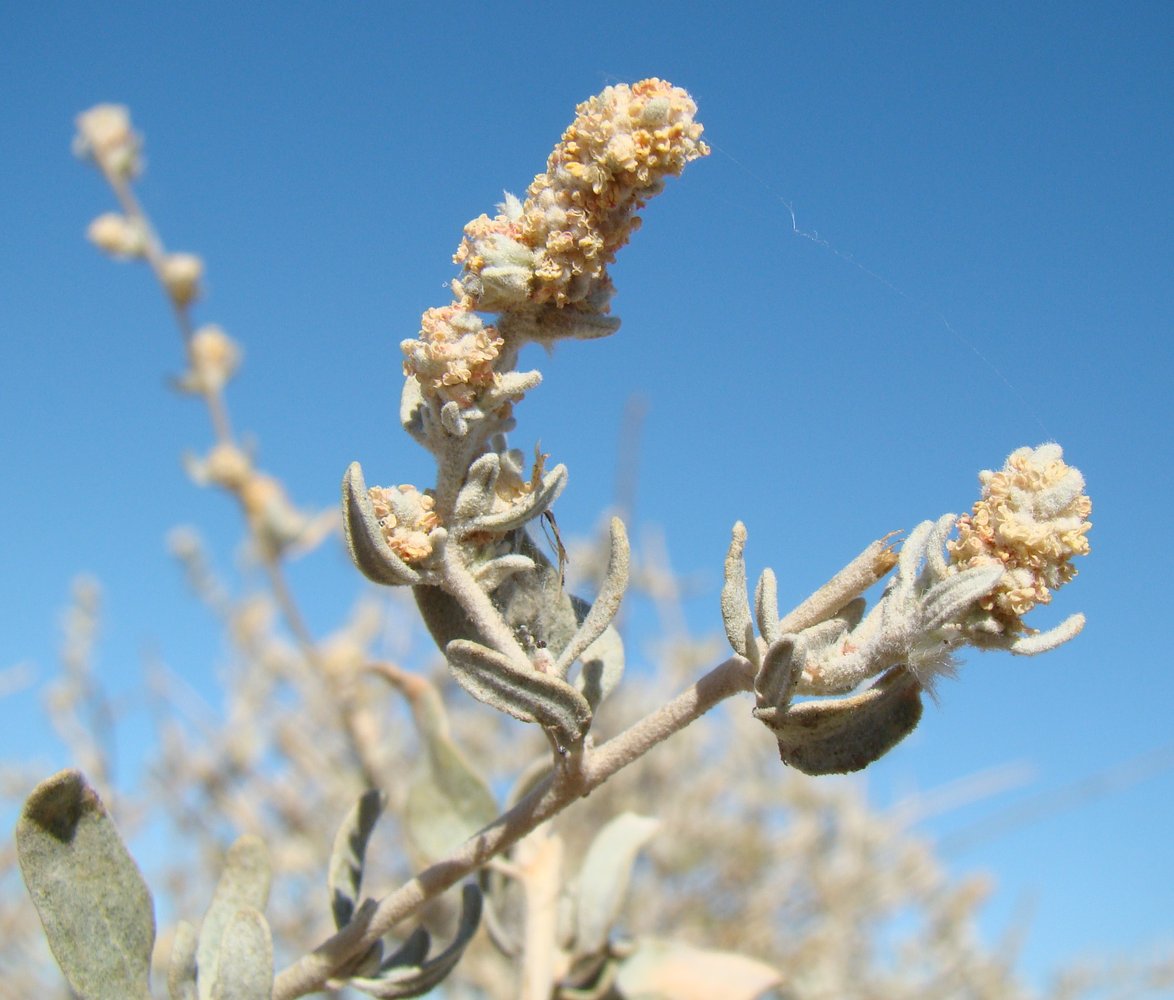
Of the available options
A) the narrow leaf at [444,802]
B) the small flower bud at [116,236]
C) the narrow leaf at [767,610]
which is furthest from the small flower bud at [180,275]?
the narrow leaf at [767,610]

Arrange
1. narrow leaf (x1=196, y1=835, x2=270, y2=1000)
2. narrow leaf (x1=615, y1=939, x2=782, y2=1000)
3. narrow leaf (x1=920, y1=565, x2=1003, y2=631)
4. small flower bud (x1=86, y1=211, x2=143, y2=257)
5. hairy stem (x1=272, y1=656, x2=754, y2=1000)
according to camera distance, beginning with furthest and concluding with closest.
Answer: small flower bud (x1=86, y1=211, x2=143, y2=257) → narrow leaf (x1=615, y1=939, x2=782, y2=1000) → narrow leaf (x1=196, y1=835, x2=270, y2=1000) → hairy stem (x1=272, y1=656, x2=754, y2=1000) → narrow leaf (x1=920, y1=565, x2=1003, y2=631)

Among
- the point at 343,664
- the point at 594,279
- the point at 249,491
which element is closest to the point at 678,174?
the point at 594,279

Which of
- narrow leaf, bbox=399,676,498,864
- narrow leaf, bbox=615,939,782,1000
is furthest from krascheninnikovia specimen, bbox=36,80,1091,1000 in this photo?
narrow leaf, bbox=615,939,782,1000

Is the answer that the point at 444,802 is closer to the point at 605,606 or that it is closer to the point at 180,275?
the point at 605,606

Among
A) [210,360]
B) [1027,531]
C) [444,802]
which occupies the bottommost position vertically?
[444,802]

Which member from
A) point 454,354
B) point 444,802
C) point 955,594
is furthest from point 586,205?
point 444,802

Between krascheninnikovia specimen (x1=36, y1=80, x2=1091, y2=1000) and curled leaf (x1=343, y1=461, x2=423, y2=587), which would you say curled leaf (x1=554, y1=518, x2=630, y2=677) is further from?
curled leaf (x1=343, y1=461, x2=423, y2=587)

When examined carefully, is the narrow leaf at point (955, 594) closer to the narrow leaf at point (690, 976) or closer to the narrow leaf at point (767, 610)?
the narrow leaf at point (767, 610)
